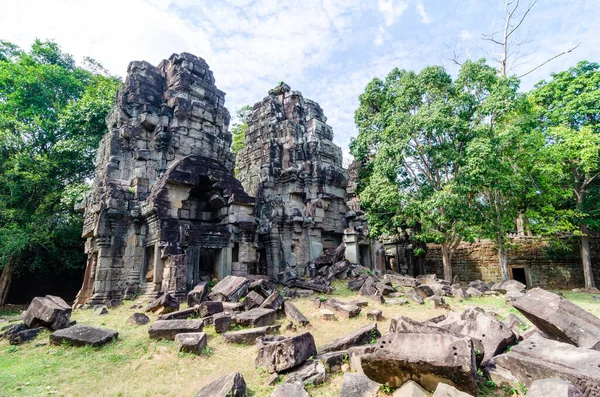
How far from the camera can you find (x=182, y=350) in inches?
194

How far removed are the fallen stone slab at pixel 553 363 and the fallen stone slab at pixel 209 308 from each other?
16.3 feet

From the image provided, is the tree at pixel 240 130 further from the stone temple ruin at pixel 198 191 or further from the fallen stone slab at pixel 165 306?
the fallen stone slab at pixel 165 306

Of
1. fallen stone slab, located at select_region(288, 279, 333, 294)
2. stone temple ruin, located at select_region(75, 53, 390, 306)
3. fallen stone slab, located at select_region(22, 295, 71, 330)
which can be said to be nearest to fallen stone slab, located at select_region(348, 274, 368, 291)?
fallen stone slab, located at select_region(288, 279, 333, 294)

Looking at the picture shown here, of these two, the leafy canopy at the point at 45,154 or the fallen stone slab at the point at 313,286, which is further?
the leafy canopy at the point at 45,154

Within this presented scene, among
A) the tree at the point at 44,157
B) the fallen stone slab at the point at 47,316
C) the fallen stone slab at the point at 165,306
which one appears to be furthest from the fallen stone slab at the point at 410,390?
the tree at the point at 44,157

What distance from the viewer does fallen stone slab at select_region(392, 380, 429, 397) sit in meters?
2.94

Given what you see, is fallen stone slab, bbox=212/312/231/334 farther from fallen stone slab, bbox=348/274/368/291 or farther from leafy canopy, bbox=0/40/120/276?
leafy canopy, bbox=0/40/120/276

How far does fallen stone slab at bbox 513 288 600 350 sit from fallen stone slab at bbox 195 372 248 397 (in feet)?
13.0

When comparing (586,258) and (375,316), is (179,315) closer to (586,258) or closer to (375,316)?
(375,316)

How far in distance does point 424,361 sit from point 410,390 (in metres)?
0.30

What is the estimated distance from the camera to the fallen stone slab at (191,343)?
4898 millimetres

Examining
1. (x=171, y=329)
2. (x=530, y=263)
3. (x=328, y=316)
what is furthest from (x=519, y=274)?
(x=171, y=329)

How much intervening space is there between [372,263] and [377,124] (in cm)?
736

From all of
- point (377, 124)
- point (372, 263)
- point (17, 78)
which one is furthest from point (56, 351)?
point (17, 78)
